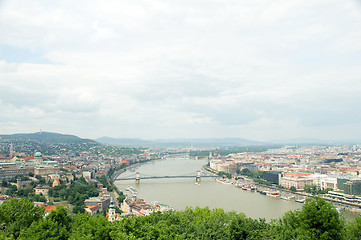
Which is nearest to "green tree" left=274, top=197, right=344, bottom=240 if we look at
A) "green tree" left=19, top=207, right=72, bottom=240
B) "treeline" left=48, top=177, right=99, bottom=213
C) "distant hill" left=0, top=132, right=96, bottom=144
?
"green tree" left=19, top=207, right=72, bottom=240

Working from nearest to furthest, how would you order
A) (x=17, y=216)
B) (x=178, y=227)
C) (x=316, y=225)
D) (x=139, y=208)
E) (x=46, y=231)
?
1. (x=46, y=231)
2. (x=316, y=225)
3. (x=178, y=227)
4. (x=17, y=216)
5. (x=139, y=208)

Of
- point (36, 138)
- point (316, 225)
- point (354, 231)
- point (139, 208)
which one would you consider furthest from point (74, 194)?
point (36, 138)

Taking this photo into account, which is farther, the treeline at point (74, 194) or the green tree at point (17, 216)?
the treeline at point (74, 194)

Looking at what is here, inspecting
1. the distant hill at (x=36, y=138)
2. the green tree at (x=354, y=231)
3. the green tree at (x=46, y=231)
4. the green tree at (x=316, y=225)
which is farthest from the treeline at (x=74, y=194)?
the distant hill at (x=36, y=138)

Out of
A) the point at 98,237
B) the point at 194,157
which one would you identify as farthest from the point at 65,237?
the point at 194,157

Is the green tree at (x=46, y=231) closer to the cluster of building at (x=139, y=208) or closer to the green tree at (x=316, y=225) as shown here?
the green tree at (x=316, y=225)

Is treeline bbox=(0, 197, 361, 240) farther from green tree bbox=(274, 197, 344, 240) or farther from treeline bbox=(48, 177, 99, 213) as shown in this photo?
treeline bbox=(48, 177, 99, 213)

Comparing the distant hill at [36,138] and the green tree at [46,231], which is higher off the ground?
the distant hill at [36,138]

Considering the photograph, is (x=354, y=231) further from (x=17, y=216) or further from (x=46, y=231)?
(x=17, y=216)

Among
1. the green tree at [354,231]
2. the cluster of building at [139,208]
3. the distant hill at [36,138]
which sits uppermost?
the distant hill at [36,138]
